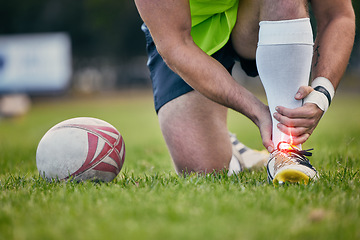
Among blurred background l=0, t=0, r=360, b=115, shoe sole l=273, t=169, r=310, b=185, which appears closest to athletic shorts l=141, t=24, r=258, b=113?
shoe sole l=273, t=169, r=310, b=185

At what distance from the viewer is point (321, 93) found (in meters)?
2.16

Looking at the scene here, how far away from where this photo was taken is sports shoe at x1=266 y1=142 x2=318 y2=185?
79.6 inches

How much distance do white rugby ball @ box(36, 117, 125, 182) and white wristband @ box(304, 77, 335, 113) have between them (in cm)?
116

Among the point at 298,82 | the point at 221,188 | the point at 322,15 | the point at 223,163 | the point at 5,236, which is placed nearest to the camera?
the point at 5,236

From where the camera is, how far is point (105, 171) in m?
2.44

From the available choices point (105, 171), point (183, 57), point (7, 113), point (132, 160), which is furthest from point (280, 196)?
point (7, 113)

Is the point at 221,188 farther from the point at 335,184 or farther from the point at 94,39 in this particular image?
the point at 94,39

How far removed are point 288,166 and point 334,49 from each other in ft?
2.90

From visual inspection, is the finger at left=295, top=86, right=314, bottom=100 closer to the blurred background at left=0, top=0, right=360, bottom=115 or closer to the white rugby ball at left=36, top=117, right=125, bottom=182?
the white rugby ball at left=36, top=117, right=125, bottom=182

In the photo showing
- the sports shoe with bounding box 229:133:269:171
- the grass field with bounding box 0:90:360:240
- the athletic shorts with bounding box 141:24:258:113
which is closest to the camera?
the grass field with bounding box 0:90:360:240

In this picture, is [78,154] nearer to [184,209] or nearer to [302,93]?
[184,209]

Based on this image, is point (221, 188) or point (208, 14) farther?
point (208, 14)

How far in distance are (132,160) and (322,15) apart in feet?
6.54

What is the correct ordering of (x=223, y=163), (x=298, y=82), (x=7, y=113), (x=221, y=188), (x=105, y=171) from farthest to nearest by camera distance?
1. (x=7, y=113)
2. (x=223, y=163)
3. (x=105, y=171)
4. (x=298, y=82)
5. (x=221, y=188)
